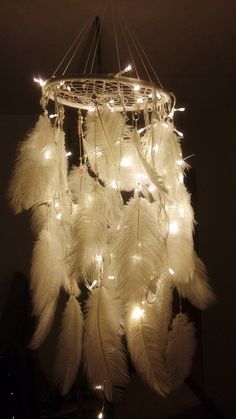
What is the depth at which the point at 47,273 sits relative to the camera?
1.39 meters

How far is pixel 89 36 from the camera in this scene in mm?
1719

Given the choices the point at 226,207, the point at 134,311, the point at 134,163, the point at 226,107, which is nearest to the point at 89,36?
the point at 134,163

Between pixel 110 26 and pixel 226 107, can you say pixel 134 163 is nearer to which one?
pixel 110 26

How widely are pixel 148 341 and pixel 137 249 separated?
27cm

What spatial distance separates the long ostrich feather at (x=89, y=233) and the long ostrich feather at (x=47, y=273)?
0.45 feet

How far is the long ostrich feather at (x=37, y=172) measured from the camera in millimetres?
1364

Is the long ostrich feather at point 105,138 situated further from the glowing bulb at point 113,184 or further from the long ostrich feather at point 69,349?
the long ostrich feather at point 69,349

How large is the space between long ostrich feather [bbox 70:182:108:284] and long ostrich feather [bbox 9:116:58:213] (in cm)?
15

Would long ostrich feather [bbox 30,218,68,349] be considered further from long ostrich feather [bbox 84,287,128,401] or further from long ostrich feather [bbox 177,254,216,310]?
long ostrich feather [bbox 177,254,216,310]

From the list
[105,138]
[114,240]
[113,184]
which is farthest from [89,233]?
[105,138]

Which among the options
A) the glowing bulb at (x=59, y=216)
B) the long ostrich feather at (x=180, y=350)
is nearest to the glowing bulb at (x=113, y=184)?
the glowing bulb at (x=59, y=216)

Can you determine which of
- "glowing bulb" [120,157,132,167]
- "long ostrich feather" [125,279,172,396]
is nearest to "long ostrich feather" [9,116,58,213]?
"glowing bulb" [120,157,132,167]

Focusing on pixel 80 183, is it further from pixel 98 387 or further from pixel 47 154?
pixel 98 387

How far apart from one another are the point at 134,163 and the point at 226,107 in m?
1.67
